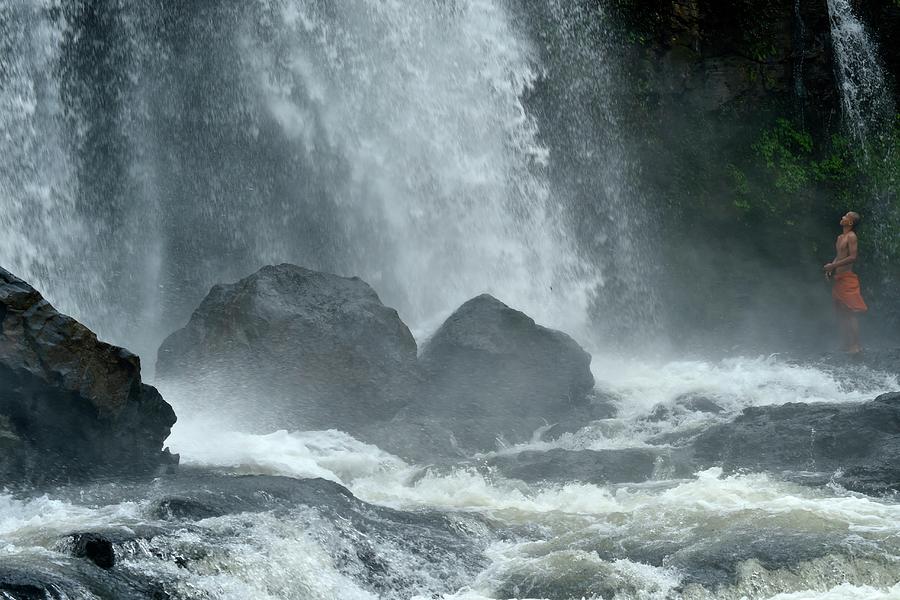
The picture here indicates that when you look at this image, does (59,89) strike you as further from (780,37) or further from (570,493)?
(780,37)

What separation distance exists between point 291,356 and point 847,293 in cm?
807

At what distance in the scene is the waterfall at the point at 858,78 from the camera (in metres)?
18.4

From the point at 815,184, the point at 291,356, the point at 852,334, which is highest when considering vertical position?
the point at 815,184

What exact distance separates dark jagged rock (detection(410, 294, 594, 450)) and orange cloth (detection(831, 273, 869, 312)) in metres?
4.19

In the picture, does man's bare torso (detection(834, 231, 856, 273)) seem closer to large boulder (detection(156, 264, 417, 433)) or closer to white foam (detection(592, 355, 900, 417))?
white foam (detection(592, 355, 900, 417))

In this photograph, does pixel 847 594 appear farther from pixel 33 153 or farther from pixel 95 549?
pixel 33 153

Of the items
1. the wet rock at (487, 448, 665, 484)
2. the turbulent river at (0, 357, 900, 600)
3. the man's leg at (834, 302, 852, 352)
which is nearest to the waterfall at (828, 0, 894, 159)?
the man's leg at (834, 302, 852, 352)

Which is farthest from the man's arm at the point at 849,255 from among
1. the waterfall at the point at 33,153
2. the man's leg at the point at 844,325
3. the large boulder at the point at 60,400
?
the waterfall at the point at 33,153

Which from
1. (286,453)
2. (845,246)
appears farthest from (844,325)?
(286,453)

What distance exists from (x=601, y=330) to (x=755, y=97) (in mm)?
4914

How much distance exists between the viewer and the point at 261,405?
11789 millimetres

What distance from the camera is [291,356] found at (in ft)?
40.1

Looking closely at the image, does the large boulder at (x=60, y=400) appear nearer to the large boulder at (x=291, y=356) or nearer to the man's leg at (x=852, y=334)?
the large boulder at (x=291, y=356)

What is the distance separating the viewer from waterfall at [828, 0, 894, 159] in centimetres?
1838
